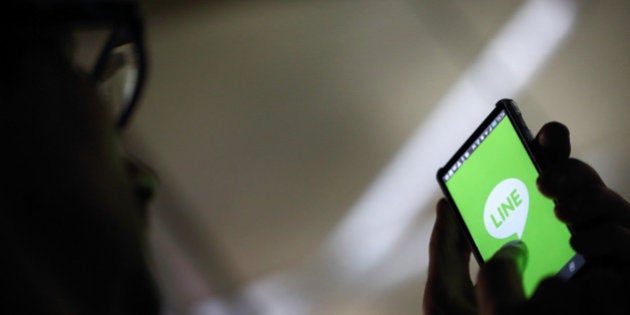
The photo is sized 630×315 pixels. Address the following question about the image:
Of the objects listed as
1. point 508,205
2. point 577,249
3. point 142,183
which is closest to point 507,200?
point 508,205

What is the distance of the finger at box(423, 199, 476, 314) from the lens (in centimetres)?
75

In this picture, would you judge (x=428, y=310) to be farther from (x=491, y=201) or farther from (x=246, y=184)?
(x=246, y=184)

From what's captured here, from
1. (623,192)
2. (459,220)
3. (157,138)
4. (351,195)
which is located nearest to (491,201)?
(459,220)

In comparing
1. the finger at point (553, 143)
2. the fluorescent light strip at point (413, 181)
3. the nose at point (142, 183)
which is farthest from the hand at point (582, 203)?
the fluorescent light strip at point (413, 181)

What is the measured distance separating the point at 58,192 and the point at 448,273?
0.49 m

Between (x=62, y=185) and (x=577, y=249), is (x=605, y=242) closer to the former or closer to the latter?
(x=577, y=249)

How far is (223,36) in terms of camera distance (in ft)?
3.47

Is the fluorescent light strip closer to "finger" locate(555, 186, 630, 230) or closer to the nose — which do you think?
"finger" locate(555, 186, 630, 230)

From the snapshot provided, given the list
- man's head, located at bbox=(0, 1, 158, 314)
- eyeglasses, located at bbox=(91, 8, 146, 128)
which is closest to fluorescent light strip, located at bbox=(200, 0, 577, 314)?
eyeglasses, located at bbox=(91, 8, 146, 128)

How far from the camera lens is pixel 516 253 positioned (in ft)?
2.07

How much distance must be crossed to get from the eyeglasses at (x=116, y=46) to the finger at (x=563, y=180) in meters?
0.39

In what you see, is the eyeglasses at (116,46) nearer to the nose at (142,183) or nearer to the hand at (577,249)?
the nose at (142,183)

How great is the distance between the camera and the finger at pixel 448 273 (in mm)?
753

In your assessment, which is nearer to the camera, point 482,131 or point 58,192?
point 58,192
